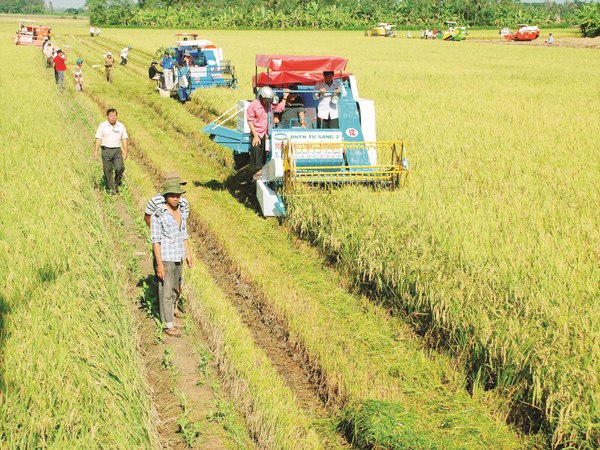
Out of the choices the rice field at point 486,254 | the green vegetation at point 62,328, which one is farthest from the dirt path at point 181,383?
the rice field at point 486,254

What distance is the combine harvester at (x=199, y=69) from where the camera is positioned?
21.7 meters

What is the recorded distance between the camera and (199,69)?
2214 cm

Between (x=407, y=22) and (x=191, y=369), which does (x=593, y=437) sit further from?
(x=407, y=22)

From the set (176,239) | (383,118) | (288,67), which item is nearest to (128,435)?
(176,239)

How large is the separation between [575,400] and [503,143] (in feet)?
30.5

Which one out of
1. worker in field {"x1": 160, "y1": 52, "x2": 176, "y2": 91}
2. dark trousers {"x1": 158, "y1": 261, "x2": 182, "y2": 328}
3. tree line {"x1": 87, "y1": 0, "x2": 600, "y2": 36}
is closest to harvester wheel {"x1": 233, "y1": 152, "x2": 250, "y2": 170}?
dark trousers {"x1": 158, "y1": 261, "x2": 182, "y2": 328}

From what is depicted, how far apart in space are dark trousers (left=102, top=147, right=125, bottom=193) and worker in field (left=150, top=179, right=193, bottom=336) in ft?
16.8

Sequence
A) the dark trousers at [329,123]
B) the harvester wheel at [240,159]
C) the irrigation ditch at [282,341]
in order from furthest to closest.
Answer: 1. the harvester wheel at [240,159]
2. the dark trousers at [329,123]
3. the irrigation ditch at [282,341]

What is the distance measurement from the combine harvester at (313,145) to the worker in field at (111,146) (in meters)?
1.53

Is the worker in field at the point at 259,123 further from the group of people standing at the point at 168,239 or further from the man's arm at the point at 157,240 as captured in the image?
the man's arm at the point at 157,240

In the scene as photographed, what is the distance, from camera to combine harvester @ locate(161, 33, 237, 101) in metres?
21.7

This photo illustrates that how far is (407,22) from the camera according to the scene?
94875mm

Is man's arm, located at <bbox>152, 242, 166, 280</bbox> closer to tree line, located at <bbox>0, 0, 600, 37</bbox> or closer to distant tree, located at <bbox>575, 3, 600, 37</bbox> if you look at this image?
distant tree, located at <bbox>575, 3, 600, 37</bbox>

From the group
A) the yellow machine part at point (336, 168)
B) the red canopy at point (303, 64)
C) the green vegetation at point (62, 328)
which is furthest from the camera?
the red canopy at point (303, 64)
